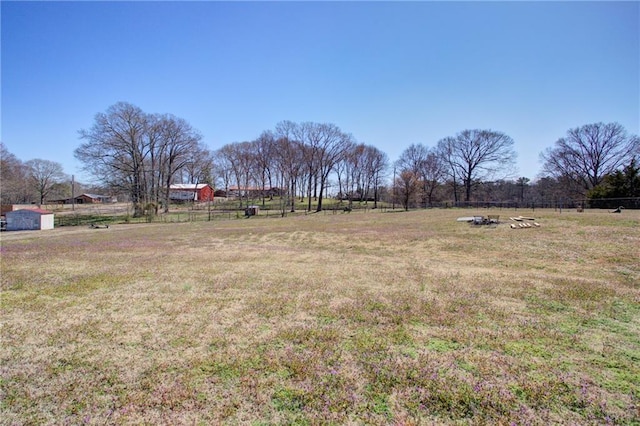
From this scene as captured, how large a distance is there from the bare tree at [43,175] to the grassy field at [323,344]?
248ft

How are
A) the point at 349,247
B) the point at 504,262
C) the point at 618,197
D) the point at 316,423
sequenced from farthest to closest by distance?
the point at 618,197, the point at 349,247, the point at 504,262, the point at 316,423

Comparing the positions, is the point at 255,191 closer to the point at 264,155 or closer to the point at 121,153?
the point at 264,155

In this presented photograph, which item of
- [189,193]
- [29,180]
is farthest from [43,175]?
[189,193]

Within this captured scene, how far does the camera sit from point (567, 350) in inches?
184

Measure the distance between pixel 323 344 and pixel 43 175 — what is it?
88854 millimetres

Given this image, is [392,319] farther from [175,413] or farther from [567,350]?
[175,413]

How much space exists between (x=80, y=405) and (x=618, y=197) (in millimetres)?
50627

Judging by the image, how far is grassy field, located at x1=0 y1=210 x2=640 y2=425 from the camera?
135 inches

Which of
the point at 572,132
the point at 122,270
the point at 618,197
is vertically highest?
the point at 572,132

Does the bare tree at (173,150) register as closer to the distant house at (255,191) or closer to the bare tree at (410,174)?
the distant house at (255,191)

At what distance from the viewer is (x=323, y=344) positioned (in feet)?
16.3

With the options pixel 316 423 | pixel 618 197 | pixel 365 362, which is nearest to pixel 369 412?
pixel 316 423

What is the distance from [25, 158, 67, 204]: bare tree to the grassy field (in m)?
75.5

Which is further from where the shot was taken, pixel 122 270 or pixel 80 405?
pixel 122 270
